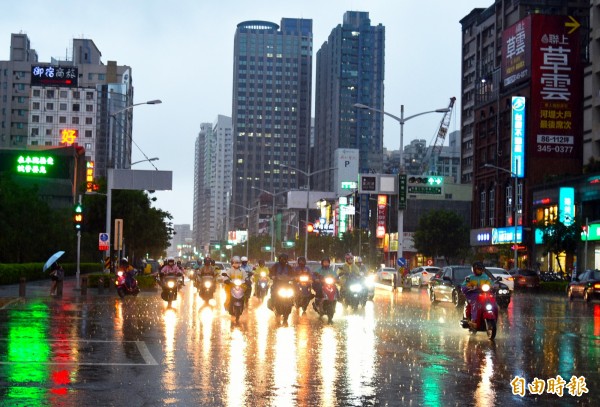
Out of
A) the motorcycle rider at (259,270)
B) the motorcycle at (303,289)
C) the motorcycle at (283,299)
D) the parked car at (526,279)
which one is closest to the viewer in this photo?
the motorcycle at (283,299)

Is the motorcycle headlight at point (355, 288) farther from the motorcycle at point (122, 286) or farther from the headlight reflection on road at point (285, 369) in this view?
the headlight reflection on road at point (285, 369)

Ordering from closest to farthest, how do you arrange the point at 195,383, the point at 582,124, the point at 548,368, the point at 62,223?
the point at 195,383 → the point at 548,368 → the point at 62,223 → the point at 582,124

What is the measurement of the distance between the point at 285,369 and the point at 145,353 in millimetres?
3198

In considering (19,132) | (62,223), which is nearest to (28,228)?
(62,223)

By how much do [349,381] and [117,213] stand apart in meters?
68.1

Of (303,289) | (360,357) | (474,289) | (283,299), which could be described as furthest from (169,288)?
(360,357)

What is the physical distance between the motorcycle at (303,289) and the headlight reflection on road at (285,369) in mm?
5683

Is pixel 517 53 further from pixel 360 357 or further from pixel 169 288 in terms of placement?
pixel 360 357

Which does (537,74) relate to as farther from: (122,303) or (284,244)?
(284,244)

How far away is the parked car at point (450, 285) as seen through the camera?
1333 inches

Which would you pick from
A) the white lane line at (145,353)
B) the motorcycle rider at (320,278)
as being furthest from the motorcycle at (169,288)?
the white lane line at (145,353)

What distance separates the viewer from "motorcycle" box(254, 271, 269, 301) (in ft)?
115

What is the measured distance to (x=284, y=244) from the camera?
569 feet

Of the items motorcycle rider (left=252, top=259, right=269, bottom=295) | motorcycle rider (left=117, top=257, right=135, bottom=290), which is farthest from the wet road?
motorcycle rider (left=117, top=257, right=135, bottom=290)
